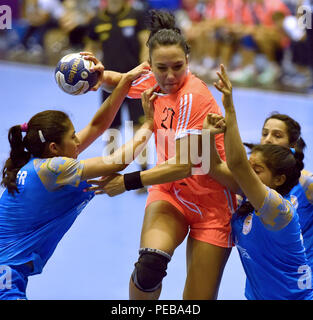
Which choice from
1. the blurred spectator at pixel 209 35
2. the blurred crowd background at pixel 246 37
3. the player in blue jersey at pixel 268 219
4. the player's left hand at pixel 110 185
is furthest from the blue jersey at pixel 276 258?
the blurred spectator at pixel 209 35

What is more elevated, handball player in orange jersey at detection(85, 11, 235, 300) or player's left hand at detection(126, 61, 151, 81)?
player's left hand at detection(126, 61, 151, 81)

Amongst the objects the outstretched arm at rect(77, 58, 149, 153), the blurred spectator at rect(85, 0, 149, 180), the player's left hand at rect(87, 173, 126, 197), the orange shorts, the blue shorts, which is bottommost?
the blue shorts

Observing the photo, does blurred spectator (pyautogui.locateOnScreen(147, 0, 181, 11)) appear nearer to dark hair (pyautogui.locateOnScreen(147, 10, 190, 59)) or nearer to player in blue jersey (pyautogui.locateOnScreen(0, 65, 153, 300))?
dark hair (pyautogui.locateOnScreen(147, 10, 190, 59))

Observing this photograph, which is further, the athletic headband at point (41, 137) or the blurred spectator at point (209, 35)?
the blurred spectator at point (209, 35)

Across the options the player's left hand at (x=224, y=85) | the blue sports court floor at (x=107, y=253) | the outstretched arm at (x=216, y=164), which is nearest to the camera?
the player's left hand at (x=224, y=85)

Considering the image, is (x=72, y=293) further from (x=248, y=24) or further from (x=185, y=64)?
(x=248, y=24)

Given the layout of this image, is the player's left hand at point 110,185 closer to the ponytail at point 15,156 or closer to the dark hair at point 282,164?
the ponytail at point 15,156

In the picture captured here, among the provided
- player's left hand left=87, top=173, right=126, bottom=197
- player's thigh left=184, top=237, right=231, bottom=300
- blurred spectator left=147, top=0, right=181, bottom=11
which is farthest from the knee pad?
blurred spectator left=147, top=0, right=181, bottom=11

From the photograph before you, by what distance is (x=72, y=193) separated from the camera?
10.6ft

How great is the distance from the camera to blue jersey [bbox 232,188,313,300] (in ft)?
9.68

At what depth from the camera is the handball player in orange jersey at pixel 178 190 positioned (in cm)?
322

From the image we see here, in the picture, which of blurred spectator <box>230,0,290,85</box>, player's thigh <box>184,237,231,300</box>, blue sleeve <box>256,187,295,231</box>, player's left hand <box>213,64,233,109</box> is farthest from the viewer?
blurred spectator <box>230,0,290,85</box>

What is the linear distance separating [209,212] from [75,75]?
43.1 inches

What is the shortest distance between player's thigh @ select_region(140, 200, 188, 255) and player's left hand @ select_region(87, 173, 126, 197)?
25 cm
